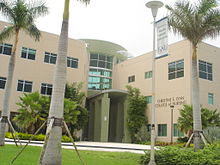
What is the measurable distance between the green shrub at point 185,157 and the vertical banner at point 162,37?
402cm

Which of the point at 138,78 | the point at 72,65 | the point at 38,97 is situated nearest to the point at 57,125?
the point at 38,97

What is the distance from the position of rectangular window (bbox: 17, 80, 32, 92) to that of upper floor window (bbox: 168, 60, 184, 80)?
643 inches

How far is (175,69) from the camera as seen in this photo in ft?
103

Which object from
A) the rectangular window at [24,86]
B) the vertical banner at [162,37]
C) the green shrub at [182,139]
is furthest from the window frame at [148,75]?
the vertical banner at [162,37]

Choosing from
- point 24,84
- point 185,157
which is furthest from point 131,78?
point 185,157

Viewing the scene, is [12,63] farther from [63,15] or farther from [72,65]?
[72,65]

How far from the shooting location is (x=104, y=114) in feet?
107

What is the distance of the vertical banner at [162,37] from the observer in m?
10.6

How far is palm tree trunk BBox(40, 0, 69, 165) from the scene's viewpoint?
8641mm

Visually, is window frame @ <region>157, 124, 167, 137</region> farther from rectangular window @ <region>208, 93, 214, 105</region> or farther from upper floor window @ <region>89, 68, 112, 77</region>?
upper floor window @ <region>89, 68, 112, 77</region>

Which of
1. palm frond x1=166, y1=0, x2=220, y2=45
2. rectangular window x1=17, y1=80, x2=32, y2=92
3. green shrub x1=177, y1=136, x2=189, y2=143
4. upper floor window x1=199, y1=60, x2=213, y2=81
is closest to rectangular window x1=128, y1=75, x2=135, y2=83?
upper floor window x1=199, y1=60, x2=213, y2=81

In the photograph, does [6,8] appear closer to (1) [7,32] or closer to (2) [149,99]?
(1) [7,32]

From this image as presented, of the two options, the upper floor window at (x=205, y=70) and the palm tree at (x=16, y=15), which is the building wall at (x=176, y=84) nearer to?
the upper floor window at (x=205, y=70)

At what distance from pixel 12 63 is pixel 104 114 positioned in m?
17.8
